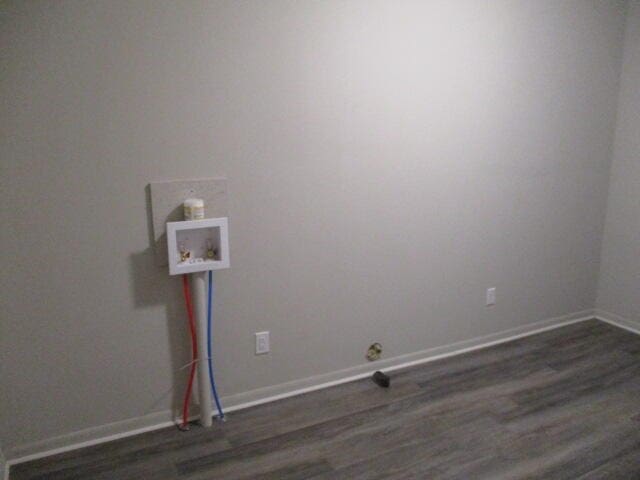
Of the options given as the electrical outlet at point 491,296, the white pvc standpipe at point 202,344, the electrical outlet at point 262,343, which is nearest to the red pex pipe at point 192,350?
the white pvc standpipe at point 202,344

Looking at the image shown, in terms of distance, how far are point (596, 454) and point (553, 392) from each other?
52cm

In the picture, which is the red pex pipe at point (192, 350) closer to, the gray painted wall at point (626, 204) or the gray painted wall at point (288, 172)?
the gray painted wall at point (288, 172)

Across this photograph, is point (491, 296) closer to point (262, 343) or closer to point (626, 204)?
point (626, 204)

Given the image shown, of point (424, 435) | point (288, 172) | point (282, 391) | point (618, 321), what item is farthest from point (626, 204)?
point (282, 391)

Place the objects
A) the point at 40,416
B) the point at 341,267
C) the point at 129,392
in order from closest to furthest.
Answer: the point at 40,416, the point at 129,392, the point at 341,267

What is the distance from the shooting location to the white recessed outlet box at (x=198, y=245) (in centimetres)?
212

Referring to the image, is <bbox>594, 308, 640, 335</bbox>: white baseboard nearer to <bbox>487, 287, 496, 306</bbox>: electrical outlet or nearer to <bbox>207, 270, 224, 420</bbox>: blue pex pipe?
<bbox>487, 287, 496, 306</bbox>: electrical outlet

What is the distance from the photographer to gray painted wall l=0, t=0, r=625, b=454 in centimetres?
199

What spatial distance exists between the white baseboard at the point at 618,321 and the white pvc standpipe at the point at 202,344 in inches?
112

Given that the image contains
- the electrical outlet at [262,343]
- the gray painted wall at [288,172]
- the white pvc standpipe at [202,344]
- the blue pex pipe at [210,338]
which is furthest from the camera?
the electrical outlet at [262,343]

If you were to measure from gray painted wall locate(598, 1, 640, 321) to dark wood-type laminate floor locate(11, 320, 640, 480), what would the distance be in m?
0.67

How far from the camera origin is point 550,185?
3.24 m

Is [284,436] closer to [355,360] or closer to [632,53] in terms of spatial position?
[355,360]

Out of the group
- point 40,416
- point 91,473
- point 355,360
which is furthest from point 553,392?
point 40,416
